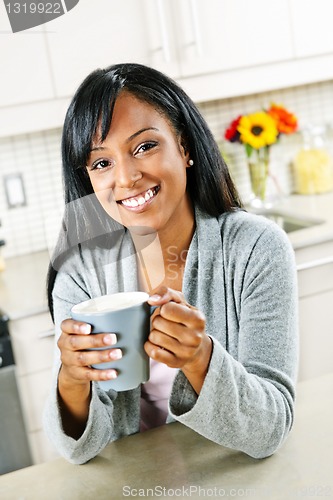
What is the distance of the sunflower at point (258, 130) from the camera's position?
2436 mm

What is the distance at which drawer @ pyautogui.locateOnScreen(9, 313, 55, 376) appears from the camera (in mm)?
1855

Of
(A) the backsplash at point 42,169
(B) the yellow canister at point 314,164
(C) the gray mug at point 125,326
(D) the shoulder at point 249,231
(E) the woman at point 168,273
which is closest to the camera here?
(C) the gray mug at point 125,326

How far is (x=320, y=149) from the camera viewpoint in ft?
8.71

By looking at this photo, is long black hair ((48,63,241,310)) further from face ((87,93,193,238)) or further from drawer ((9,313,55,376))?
drawer ((9,313,55,376))

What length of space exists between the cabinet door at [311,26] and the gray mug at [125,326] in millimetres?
1812

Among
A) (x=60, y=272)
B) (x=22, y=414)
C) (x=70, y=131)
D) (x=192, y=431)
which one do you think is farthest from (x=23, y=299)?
(x=192, y=431)

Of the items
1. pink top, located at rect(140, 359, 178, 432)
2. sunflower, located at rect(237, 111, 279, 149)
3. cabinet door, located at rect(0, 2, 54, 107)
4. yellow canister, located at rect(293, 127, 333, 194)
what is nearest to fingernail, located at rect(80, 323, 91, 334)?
pink top, located at rect(140, 359, 178, 432)

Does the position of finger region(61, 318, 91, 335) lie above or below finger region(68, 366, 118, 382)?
above

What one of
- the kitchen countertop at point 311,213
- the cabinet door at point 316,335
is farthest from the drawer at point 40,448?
the kitchen countertop at point 311,213

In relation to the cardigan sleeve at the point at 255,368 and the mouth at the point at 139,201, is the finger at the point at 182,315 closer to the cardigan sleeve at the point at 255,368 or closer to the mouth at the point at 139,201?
the cardigan sleeve at the point at 255,368

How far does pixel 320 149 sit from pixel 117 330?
211cm

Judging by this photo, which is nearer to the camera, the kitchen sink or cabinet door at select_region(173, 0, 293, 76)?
cabinet door at select_region(173, 0, 293, 76)

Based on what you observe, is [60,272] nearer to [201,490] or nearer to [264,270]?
[264,270]

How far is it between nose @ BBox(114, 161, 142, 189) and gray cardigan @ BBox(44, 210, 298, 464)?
19 centimetres
